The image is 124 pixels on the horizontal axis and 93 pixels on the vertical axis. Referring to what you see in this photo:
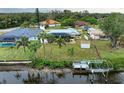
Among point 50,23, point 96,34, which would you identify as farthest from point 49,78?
point 96,34

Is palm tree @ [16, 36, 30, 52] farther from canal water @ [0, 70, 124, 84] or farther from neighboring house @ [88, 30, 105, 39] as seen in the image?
neighboring house @ [88, 30, 105, 39]

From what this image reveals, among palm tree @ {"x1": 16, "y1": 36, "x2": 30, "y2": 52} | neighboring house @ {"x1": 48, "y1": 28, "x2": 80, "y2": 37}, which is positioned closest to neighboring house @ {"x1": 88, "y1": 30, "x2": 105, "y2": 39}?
neighboring house @ {"x1": 48, "y1": 28, "x2": 80, "y2": 37}

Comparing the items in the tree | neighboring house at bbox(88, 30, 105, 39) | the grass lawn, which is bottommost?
the grass lawn

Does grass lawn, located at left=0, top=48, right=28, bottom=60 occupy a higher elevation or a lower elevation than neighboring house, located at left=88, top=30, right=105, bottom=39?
lower

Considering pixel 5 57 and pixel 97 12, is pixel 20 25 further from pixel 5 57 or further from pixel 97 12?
pixel 97 12

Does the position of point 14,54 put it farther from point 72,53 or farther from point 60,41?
point 72,53
